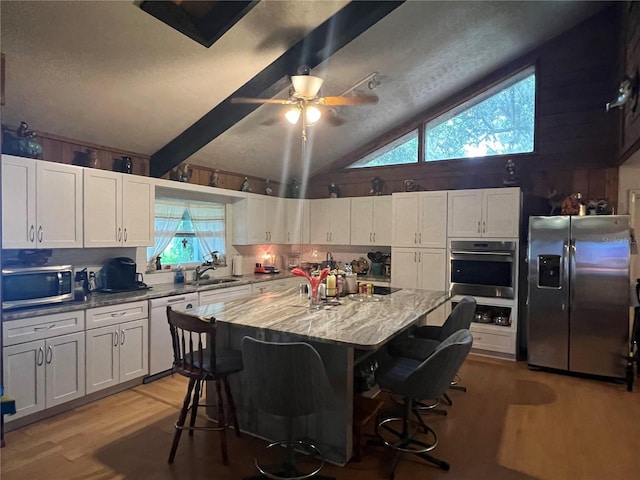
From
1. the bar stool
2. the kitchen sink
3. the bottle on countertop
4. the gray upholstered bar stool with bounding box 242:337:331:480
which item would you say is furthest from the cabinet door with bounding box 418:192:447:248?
the gray upholstered bar stool with bounding box 242:337:331:480

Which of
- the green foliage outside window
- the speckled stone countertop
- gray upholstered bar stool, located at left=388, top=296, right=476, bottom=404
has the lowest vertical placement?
gray upholstered bar stool, located at left=388, top=296, right=476, bottom=404

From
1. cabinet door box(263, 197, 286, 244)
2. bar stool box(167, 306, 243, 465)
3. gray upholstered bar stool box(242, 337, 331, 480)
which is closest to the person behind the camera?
gray upholstered bar stool box(242, 337, 331, 480)

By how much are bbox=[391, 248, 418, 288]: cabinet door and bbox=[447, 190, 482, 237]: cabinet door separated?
1.92 feet

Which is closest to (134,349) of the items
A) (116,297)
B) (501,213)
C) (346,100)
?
(116,297)

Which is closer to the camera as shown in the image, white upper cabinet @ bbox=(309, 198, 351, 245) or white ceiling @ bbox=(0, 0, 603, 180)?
white ceiling @ bbox=(0, 0, 603, 180)

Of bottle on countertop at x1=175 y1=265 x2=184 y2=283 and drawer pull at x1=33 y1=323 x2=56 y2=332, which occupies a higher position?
bottle on countertop at x1=175 y1=265 x2=184 y2=283

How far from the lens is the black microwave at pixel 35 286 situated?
9.52 feet

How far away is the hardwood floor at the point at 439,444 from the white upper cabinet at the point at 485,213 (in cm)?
186

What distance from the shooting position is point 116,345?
3432 millimetres

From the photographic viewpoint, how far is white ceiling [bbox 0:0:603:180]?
2738mm

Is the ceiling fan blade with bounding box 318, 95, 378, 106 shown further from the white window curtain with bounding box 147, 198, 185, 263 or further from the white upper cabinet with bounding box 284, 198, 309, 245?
the white upper cabinet with bounding box 284, 198, 309, 245

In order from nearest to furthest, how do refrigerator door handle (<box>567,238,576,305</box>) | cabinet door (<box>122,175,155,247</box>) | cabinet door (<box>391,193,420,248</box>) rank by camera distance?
cabinet door (<box>122,175,155,247</box>) < refrigerator door handle (<box>567,238,576,305</box>) < cabinet door (<box>391,193,420,248</box>)

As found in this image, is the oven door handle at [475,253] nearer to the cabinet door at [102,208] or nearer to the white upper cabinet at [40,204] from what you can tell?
the cabinet door at [102,208]

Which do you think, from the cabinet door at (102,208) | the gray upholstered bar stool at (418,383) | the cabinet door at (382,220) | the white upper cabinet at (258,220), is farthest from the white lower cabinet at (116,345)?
the cabinet door at (382,220)
